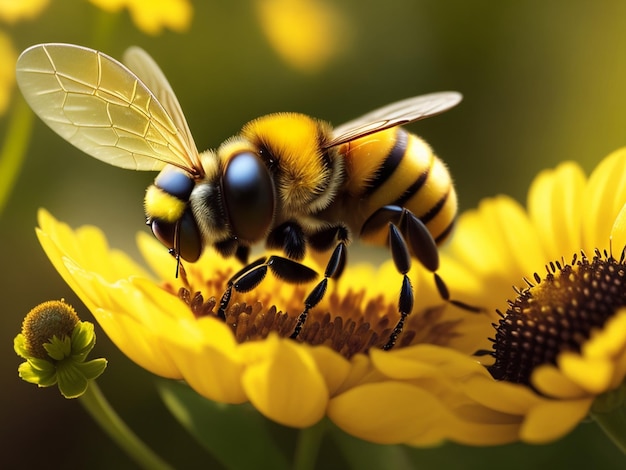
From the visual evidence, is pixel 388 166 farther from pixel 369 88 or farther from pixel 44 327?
pixel 369 88

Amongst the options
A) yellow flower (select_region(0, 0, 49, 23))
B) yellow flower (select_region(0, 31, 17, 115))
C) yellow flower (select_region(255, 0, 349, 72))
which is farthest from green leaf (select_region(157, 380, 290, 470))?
yellow flower (select_region(255, 0, 349, 72))

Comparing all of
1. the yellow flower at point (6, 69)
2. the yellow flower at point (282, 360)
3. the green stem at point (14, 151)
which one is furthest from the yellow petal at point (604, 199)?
the yellow flower at point (6, 69)

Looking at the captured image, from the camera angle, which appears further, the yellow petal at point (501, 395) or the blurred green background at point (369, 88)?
the blurred green background at point (369, 88)

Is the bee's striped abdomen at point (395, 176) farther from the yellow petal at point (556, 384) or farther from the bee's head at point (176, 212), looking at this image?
the yellow petal at point (556, 384)

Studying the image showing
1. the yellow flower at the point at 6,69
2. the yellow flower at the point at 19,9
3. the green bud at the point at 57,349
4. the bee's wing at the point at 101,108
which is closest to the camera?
the green bud at the point at 57,349

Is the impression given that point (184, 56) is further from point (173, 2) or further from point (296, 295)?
point (296, 295)

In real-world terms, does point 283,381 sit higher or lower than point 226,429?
higher

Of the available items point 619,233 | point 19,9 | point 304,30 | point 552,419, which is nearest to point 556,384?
point 552,419
